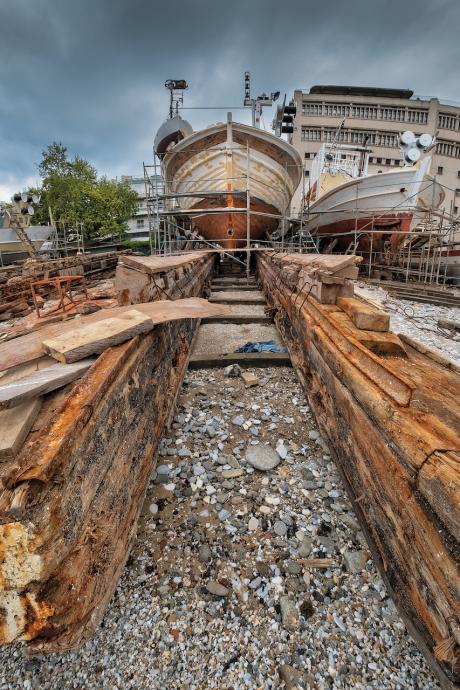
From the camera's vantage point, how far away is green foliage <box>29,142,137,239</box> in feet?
87.7

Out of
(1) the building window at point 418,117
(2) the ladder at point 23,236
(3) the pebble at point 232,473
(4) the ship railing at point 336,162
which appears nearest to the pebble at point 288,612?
(3) the pebble at point 232,473

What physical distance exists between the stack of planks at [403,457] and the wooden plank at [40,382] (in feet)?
4.49

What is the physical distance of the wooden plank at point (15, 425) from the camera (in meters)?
1.01

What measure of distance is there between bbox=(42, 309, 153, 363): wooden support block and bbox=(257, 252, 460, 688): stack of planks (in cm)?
123

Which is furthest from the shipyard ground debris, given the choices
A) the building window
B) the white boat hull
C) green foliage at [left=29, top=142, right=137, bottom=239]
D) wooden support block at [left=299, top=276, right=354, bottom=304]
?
the building window

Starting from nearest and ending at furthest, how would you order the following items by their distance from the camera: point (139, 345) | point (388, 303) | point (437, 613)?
point (437, 613)
point (139, 345)
point (388, 303)

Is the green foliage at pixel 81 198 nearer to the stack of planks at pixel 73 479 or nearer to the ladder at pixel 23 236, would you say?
the ladder at pixel 23 236

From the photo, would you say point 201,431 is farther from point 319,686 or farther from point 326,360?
point 319,686

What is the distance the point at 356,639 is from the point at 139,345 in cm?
171

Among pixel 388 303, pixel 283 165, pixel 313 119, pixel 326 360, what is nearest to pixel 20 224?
pixel 283 165

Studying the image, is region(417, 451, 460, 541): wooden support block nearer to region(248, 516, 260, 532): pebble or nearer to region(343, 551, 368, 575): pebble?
region(343, 551, 368, 575): pebble

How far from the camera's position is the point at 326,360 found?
79.7 inches

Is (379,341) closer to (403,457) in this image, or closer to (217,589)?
(403,457)

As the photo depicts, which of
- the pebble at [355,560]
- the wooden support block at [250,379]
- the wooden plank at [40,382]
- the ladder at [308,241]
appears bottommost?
the pebble at [355,560]
